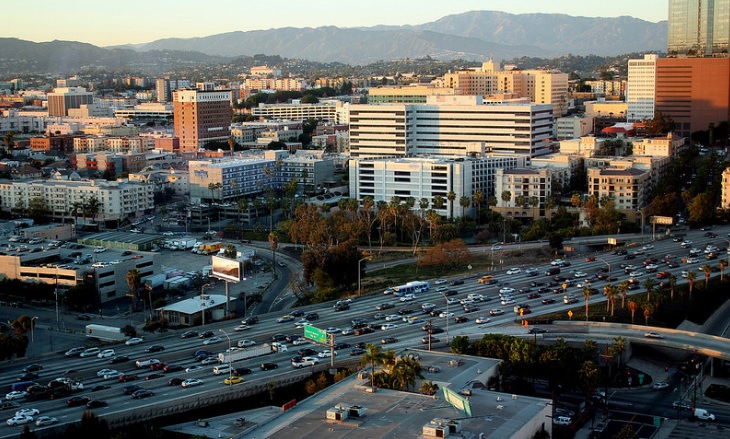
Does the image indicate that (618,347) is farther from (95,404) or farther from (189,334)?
(95,404)

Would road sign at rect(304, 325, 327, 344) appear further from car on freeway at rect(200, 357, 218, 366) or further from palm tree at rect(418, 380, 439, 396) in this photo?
palm tree at rect(418, 380, 439, 396)

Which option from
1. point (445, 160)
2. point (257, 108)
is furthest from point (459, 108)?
point (257, 108)

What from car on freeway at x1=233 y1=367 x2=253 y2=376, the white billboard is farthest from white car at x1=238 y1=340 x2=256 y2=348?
the white billboard

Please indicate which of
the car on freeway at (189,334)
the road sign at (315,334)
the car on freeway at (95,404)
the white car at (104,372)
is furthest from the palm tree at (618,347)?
the white car at (104,372)

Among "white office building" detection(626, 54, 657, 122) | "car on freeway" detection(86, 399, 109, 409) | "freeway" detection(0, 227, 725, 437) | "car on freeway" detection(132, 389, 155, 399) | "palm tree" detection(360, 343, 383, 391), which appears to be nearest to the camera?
"palm tree" detection(360, 343, 383, 391)

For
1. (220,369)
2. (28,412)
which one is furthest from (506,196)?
(28,412)
